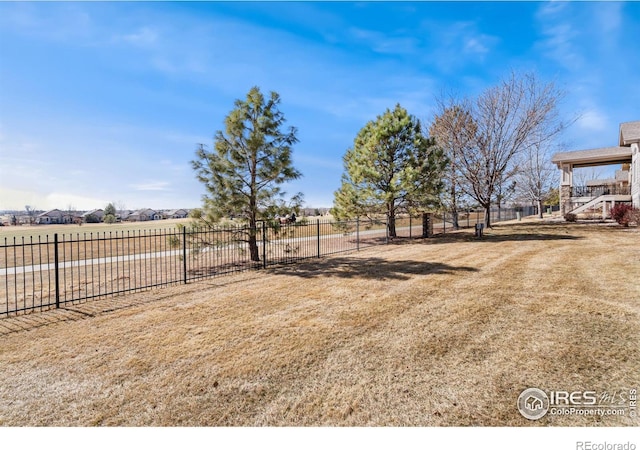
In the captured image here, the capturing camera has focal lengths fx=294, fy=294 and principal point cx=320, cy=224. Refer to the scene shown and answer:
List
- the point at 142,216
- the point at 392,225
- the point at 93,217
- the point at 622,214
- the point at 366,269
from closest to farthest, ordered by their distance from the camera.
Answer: the point at 366,269
the point at 622,214
the point at 392,225
the point at 93,217
the point at 142,216

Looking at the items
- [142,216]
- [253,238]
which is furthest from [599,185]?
[142,216]

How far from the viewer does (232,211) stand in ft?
32.5

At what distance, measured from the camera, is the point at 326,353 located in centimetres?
368

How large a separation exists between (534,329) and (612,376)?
114 cm

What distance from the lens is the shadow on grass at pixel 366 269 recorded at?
7980 mm

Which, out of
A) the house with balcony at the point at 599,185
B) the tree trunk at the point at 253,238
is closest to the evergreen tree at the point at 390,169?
the tree trunk at the point at 253,238

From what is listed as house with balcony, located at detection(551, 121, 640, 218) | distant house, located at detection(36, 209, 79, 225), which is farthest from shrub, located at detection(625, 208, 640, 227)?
distant house, located at detection(36, 209, 79, 225)

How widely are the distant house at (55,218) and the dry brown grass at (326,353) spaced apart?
224ft

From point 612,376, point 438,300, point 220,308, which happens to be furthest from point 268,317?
point 612,376

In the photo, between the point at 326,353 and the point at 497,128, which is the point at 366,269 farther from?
the point at 497,128

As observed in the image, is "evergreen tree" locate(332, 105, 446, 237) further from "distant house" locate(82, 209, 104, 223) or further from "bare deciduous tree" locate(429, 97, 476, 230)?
"distant house" locate(82, 209, 104, 223)

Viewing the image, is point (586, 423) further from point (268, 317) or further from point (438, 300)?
point (268, 317)

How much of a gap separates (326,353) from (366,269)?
5.27m
